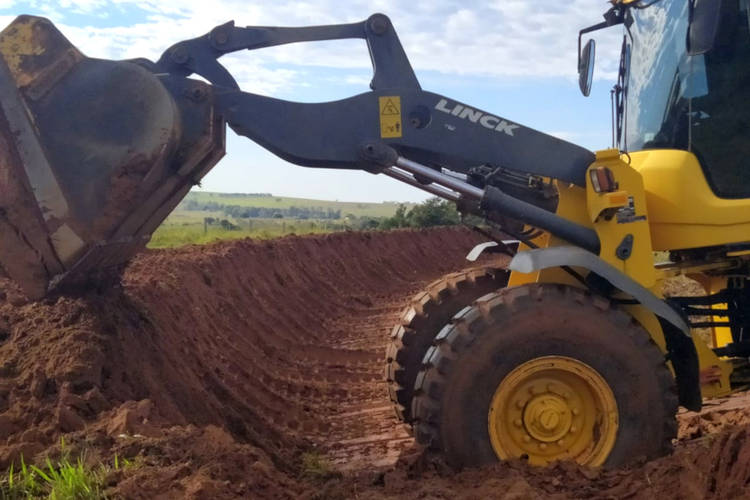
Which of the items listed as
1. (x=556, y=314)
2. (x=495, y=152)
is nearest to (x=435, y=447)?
(x=556, y=314)

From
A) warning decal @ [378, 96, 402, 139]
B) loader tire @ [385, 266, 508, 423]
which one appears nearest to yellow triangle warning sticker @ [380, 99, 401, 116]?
warning decal @ [378, 96, 402, 139]

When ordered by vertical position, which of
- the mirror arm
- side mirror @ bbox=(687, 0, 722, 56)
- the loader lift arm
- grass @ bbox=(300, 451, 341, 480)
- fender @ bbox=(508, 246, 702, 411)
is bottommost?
grass @ bbox=(300, 451, 341, 480)

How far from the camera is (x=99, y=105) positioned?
4.95 m

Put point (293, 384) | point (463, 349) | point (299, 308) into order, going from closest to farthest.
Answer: point (463, 349) → point (293, 384) → point (299, 308)

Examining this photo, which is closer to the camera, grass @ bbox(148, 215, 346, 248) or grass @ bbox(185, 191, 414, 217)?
grass @ bbox(148, 215, 346, 248)

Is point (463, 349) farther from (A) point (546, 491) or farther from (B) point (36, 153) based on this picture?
(B) point (36, 153)

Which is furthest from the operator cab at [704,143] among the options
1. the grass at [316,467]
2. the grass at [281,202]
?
the grass at [281,202]

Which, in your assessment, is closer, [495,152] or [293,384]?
[495,152]

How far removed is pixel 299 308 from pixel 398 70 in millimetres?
9292

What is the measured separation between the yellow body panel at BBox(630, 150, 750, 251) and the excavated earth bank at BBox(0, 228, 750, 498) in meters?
1.21

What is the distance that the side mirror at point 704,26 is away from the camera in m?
4.60

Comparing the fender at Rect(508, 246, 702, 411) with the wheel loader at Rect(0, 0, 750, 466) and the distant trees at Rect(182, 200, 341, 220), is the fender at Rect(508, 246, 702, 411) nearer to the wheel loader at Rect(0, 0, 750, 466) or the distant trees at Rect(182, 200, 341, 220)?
the wheel loader at Rect(0, 0, 750, 466)

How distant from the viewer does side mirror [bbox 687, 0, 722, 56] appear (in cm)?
460

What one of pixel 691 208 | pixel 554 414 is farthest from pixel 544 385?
pixel 691 208
